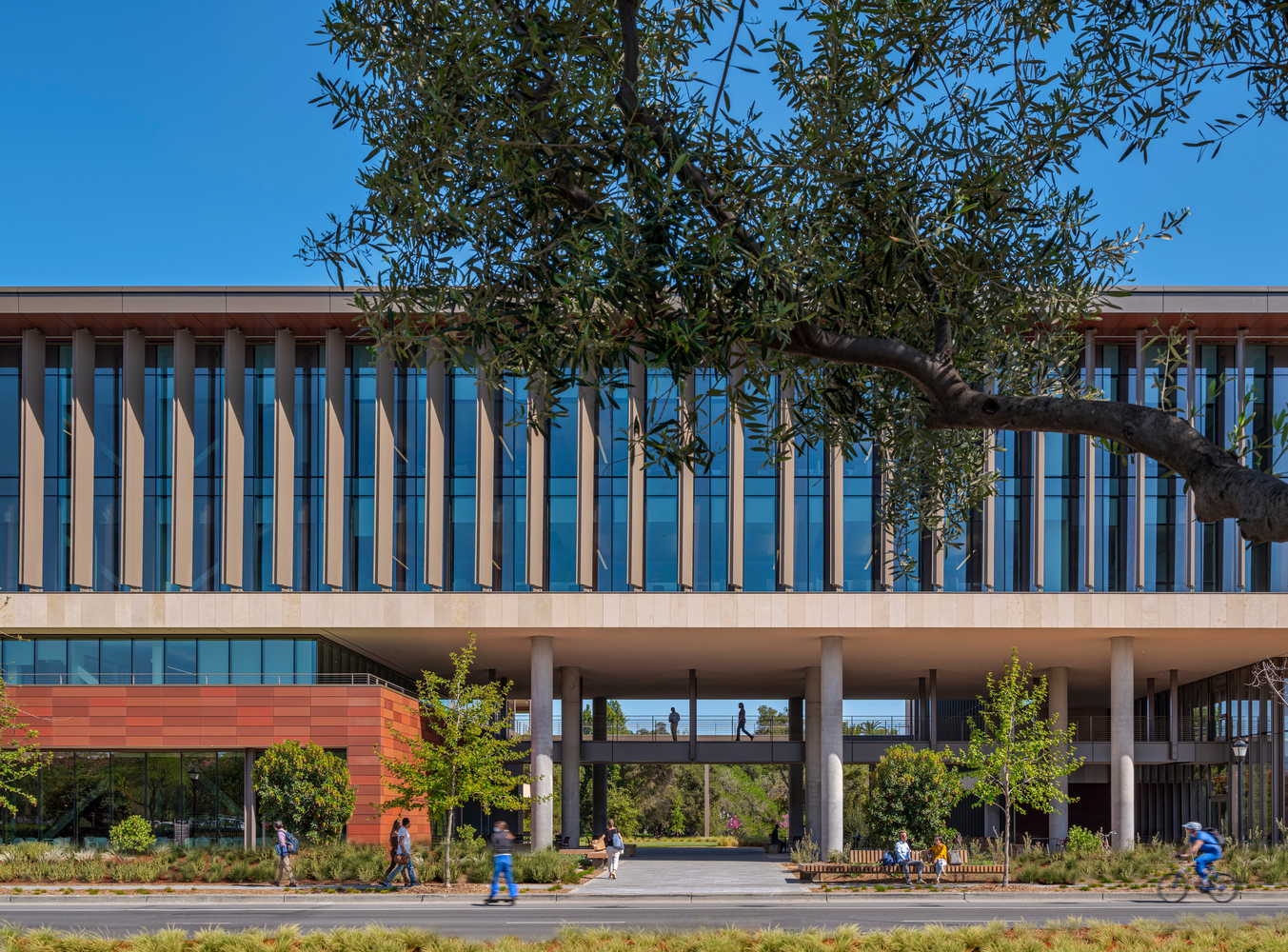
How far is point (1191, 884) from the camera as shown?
85.1ft

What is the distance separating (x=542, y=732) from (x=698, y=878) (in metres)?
9.01

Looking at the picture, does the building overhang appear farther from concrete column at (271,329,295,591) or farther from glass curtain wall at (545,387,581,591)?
concrete column at (271,329,295,591)

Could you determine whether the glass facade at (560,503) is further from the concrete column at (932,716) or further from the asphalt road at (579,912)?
the asphalt road at (579,912)

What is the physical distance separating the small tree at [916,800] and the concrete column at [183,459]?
2157cm

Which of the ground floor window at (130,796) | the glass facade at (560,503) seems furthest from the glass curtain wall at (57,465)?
the ground floor window at (130,796)

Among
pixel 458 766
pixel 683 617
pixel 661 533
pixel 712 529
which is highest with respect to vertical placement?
pixel 712 529

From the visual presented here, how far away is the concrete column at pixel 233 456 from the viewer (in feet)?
121

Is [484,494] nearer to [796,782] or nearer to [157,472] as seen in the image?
[157,472]

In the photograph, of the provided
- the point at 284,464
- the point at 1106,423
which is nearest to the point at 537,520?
the point at 284,464

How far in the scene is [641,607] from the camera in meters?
37.6

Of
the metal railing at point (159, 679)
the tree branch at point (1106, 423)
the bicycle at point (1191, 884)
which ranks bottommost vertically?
the bicycle at point (1191, 884)

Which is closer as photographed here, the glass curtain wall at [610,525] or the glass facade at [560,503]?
the glass facade at [560,503]

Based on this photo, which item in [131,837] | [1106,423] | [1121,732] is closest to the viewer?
[1106,423]

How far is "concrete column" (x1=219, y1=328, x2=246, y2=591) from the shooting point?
3703 cm
